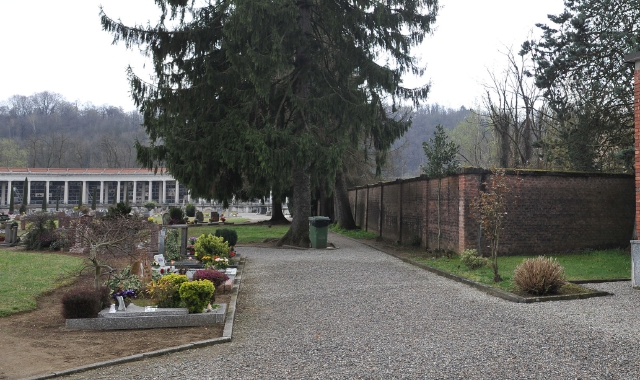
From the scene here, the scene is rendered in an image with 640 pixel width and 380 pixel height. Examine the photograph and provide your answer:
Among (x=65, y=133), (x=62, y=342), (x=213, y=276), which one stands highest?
(x=65, y=133)

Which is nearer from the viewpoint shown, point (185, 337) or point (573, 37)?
point (185, 337)

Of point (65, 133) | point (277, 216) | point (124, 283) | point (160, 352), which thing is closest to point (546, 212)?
point (124, 283)

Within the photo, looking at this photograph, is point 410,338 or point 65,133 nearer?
point 410,338

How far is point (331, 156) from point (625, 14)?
994 centimetres

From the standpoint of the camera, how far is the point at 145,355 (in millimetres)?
6082

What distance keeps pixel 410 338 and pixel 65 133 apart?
407 ft

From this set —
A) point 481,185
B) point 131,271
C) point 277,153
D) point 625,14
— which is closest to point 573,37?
point 625,14

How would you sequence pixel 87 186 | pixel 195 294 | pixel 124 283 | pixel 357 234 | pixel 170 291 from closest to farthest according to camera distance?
pixel 195 294, pixel 170 291, pixel 124 283, pixel 357 234, pixel 87 186

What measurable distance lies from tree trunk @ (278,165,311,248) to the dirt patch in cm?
1274

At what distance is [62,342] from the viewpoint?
22.4 ft

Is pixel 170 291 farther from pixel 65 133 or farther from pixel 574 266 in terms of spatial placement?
pixel 65 133

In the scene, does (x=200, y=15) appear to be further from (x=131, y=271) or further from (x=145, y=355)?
(x=145, y=355)

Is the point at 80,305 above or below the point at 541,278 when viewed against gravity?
below

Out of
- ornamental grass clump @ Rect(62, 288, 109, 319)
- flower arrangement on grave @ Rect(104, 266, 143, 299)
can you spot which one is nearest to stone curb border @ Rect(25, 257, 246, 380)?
ornamental grass clump @ Rect(62, 288, 109, 319)
